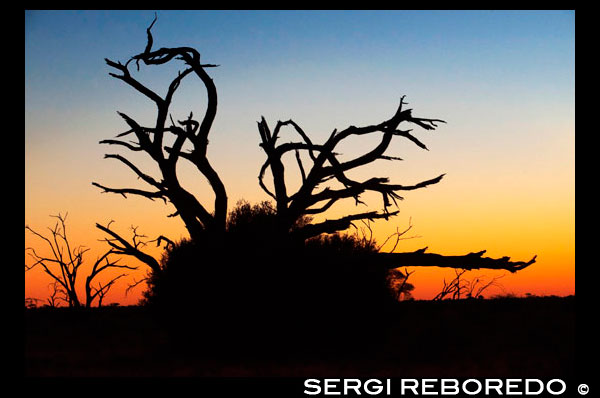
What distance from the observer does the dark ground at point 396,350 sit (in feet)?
45.8

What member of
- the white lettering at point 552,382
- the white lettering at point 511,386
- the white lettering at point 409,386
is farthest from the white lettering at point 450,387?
the white lettering at point 552,382

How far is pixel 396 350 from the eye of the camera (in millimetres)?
16500

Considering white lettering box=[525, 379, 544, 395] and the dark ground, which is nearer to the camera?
white lettering box=[525, 379, 544, 395]

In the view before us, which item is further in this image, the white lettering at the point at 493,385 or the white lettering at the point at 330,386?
the white lettering at the point at 493,385

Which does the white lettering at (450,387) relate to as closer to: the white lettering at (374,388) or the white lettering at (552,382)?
the white lettering at (374,388)

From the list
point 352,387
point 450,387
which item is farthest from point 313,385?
point 450,387

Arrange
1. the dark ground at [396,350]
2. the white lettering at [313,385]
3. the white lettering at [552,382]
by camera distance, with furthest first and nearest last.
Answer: the dark ground at [396,350], the white lettering at [552,382], the white lettering at [313,385]

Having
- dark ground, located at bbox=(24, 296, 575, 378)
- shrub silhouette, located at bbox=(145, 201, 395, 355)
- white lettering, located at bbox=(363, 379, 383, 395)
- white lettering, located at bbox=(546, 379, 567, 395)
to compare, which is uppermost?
shrub silhouette, located at bbox=(145, 201, 395, 355)

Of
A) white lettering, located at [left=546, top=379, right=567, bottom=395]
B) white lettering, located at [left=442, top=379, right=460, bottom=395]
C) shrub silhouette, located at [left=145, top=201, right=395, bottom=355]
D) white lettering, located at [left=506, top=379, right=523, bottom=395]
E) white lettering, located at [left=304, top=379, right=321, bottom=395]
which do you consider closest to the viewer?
white lettering, located at [left=304, top=379, right=321, bottom=395]

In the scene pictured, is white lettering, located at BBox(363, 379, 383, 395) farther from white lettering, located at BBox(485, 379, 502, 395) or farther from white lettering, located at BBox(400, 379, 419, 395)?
white lettering, located at BBox(485, 379, 502, 395)

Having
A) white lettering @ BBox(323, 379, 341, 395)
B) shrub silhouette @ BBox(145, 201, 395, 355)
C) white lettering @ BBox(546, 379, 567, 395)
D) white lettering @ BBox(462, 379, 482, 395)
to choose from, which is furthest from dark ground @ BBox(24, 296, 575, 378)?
white lettering @ BBox(462, 379, 482, 395)

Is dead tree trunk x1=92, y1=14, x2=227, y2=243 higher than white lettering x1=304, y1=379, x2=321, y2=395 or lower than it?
higher

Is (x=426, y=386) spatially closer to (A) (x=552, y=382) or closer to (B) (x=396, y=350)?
(A) (x=552, y=382)

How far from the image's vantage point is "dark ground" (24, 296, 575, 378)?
13945 millimetres
